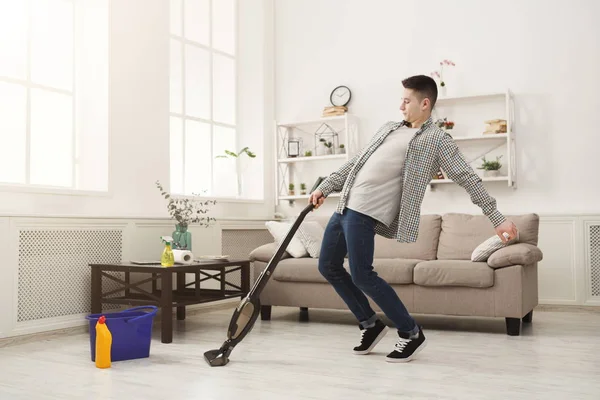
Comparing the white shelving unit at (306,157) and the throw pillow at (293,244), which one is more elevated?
the white shelving unit at (306,157)

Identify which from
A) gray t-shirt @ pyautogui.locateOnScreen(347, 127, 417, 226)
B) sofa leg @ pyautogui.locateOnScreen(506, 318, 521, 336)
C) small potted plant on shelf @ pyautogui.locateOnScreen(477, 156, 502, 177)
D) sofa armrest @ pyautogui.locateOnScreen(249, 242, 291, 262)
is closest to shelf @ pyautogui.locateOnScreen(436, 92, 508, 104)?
small potted plant on shelf @ pyautogui.locateOnScreen(477, 156, 502, 177)

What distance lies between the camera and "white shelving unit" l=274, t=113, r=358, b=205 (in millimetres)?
5994

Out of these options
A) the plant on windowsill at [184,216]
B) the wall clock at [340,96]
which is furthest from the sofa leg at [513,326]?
the wall clock at [340,96]

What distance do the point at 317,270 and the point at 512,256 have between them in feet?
4.18

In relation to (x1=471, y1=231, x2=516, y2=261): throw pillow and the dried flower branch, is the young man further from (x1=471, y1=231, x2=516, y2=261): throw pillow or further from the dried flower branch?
the dried flower branch

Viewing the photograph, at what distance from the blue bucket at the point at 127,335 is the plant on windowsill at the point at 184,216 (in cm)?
116

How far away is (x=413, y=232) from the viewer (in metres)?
2.98

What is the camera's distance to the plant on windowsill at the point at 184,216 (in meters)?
4.46

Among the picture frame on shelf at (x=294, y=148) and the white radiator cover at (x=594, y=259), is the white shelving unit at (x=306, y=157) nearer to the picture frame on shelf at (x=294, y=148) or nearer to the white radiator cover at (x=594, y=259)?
the picture frame on shelf at (x=294, y=148)

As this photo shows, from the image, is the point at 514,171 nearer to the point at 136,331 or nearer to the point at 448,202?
the point at 448,202

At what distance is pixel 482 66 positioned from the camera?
217 inches

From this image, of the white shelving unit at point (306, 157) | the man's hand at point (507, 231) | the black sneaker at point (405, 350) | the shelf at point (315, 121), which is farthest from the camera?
the white shelving unit at point (306, 157)

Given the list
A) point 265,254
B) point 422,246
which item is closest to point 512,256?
point 422,246

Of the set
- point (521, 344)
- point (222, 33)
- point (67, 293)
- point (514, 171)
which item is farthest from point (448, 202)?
point (67, 293)
